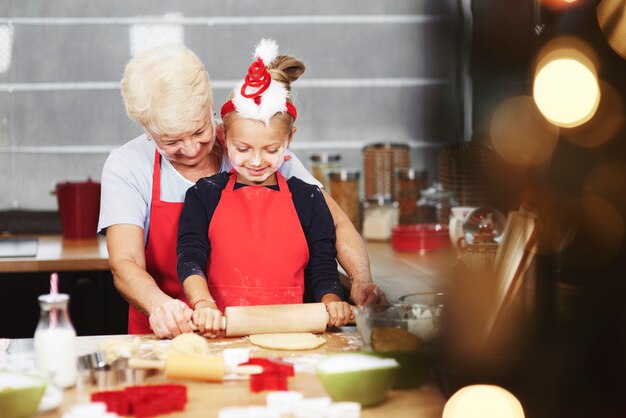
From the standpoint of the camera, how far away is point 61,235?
3.71 metres

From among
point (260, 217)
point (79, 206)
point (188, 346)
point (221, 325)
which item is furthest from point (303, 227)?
point (79, 206)

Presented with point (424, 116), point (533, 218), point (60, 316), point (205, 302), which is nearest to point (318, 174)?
point (424, 116)

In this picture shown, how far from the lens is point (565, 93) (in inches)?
25.4

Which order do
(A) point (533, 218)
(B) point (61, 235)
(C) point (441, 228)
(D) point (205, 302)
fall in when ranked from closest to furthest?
(A) point (533, 218) → (D) point (205, 302) → (C) point (441, 228) → (B) point (61, 235)

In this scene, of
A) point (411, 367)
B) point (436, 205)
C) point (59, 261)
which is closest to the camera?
point (411, 367)

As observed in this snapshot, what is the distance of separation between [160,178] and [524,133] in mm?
1168

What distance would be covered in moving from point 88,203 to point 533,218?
275 centimetres

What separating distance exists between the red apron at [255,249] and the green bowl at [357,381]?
2.49 feet

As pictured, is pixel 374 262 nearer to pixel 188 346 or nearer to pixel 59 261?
pixel 59 261

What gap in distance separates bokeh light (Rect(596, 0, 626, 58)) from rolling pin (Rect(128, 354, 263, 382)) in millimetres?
852

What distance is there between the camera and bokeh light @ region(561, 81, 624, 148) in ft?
2.32

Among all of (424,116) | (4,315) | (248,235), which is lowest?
(4,315)

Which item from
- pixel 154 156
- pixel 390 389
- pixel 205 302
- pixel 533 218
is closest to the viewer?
pixel 533 218

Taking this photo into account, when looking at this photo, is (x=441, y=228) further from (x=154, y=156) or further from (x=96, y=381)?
(x=96, y=381)
